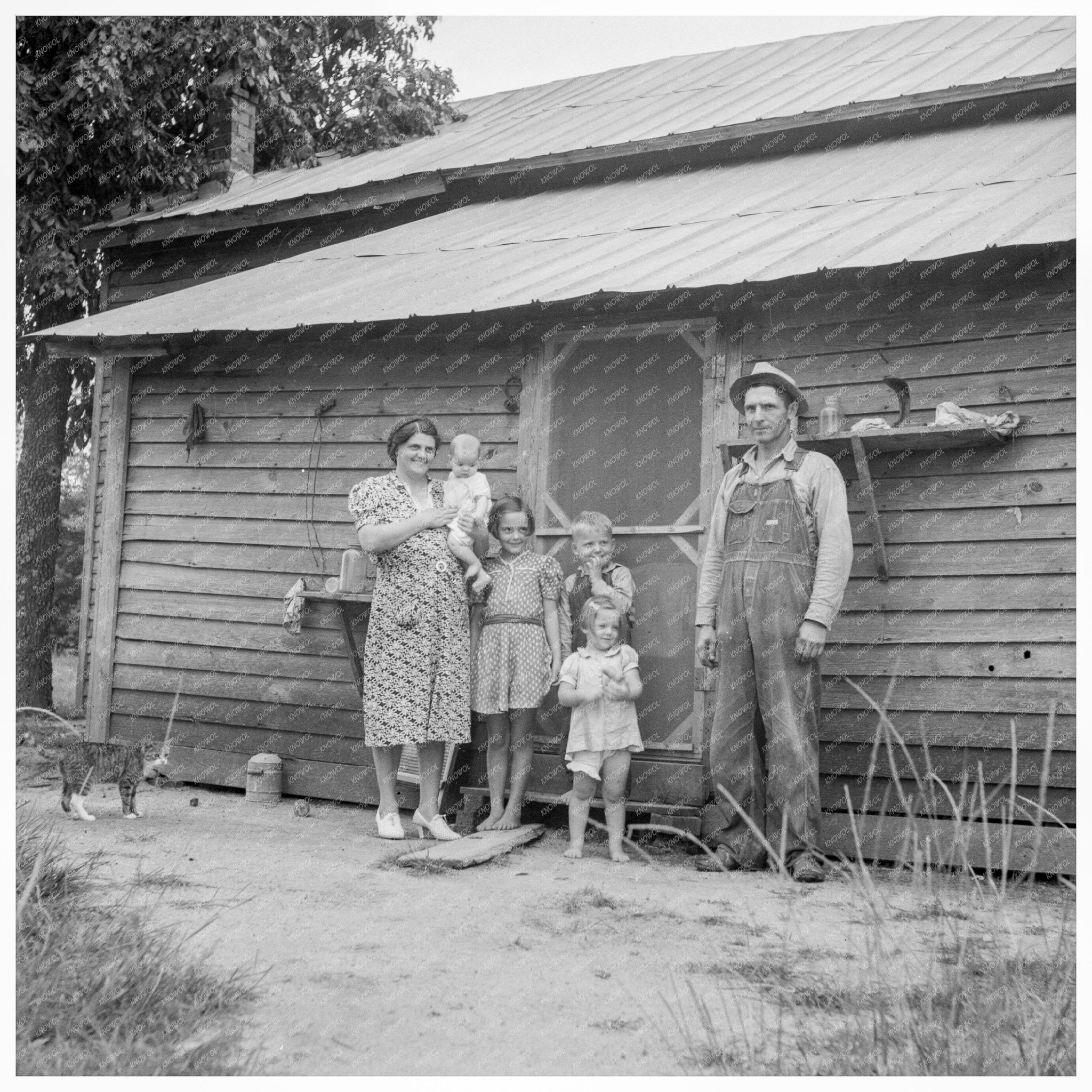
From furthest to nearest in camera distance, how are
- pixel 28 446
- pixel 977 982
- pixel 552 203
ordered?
pixel 28 446 → pixel 552 203 → pixel 977 982

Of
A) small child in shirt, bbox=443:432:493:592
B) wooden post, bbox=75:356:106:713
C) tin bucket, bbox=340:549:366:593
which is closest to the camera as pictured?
small child in shirt, bbox=443:432:493:592

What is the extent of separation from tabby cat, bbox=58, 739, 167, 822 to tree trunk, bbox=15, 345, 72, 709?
5.11 m

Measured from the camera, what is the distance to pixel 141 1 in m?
3.50

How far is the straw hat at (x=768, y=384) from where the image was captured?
202 inches

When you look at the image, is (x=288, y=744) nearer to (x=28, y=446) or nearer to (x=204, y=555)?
(x=204, y=555)

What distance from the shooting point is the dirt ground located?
2.87m

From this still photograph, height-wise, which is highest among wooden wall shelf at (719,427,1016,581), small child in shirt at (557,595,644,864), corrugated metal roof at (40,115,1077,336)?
corrugated metal roof at (40,115,1077,336)

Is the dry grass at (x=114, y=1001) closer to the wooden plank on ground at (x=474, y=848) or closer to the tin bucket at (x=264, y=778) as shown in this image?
the wooden plank on ground at (x=474, y=848)

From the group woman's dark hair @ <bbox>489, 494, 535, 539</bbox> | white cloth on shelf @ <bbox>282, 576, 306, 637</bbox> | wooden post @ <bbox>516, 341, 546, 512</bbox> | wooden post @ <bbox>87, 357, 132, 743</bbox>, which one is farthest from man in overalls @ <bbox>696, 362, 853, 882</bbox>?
wooden post @ <bbox>87, 357, 132, 743</bbox>

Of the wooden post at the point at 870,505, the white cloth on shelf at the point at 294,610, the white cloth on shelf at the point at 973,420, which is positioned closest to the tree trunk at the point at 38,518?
the white cloth on shelf at the point at 294,610

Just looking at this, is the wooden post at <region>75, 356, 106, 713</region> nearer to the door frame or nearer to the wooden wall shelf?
the door frame

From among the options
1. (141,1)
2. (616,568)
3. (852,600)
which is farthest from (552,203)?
(141,1)

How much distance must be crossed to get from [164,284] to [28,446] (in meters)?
2.47

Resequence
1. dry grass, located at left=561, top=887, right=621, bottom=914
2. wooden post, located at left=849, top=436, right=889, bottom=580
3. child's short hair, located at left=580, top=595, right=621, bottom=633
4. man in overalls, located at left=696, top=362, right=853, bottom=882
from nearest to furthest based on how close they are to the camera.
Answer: dry grass, located at left=561, top=887, right=621, bottom=914 < man in overalls, located at left=696, top=362, right=853, bottom=882 < wooden post, located at left=849, top=436, right=889, bottom=580 < child's short hair, located at left=580, top=595, right=621, bottom=633
